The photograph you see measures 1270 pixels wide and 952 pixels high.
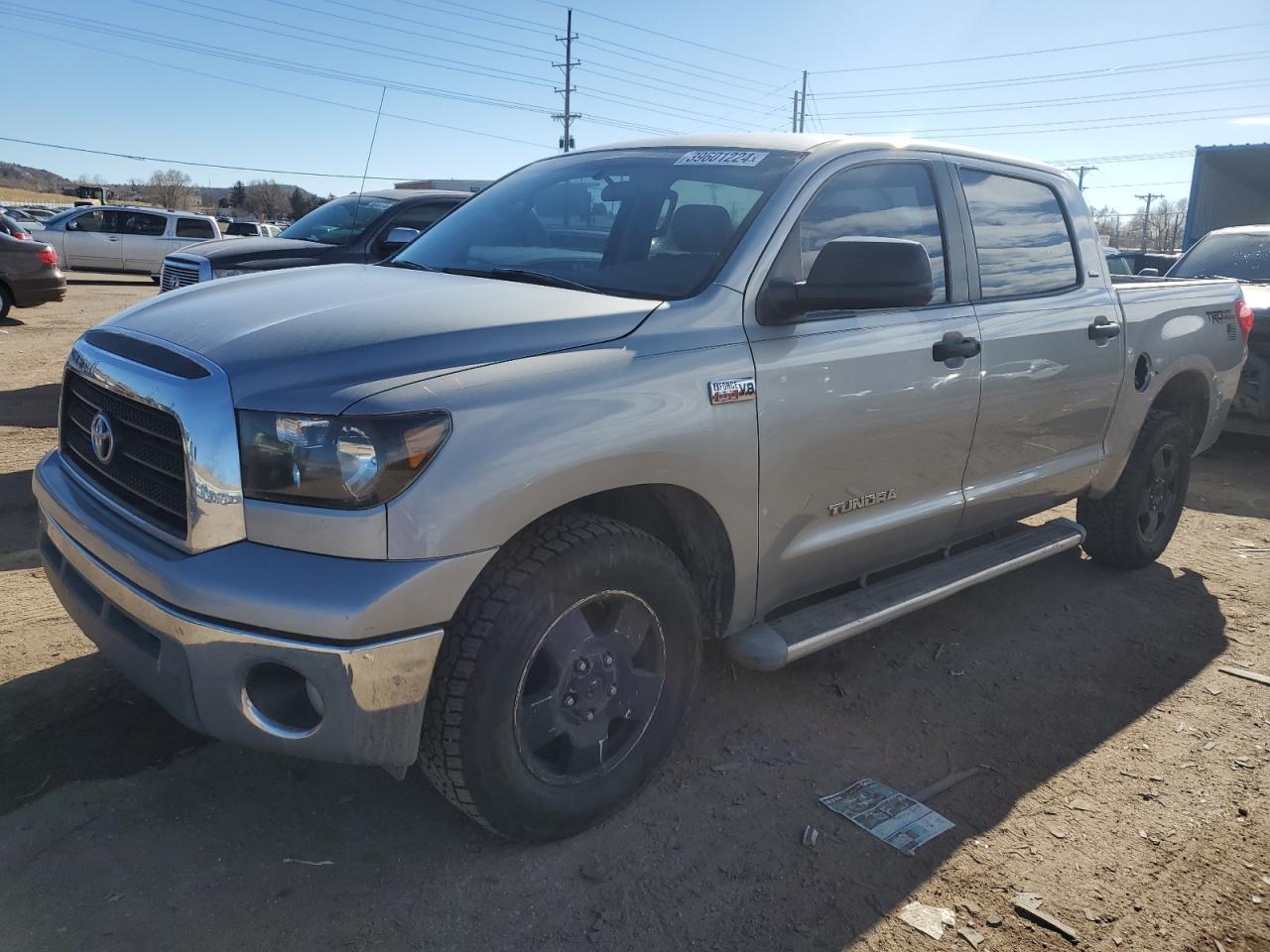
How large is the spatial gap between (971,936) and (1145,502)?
3290mm

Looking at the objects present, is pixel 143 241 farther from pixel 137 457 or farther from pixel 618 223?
pixel 137 457

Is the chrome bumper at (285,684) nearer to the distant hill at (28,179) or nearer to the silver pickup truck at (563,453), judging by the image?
the silver pickup truck at (563,453)

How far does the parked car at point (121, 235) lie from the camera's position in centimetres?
2303

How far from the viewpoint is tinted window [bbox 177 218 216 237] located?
23.5 meters

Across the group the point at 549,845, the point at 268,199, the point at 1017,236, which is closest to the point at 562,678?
the point at 549,845

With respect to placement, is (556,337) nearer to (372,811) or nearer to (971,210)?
(372,811)

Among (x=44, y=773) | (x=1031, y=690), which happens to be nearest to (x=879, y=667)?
(x=1031, y=690)

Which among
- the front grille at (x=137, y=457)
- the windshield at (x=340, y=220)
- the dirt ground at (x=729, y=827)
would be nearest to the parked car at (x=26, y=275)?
the windshield at (x=340, y=220)

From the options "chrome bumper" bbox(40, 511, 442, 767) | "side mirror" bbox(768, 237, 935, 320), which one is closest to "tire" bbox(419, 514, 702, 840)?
"chrome bumper" bbox(40, 511, 442, 767)

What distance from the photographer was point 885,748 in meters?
3.35

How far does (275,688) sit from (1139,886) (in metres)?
2.31

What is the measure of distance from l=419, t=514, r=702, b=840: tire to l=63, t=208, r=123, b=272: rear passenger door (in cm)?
2430

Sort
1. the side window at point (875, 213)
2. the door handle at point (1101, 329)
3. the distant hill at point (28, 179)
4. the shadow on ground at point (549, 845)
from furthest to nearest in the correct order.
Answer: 1. the distant hill at point (28, 179)
2. the door handle at point (1101, 329)
3. the side window at point (875, 213)
4. the shadow on ground at point (549, 845)

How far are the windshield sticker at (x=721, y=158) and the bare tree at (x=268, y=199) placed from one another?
50.0m
